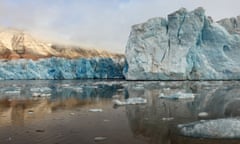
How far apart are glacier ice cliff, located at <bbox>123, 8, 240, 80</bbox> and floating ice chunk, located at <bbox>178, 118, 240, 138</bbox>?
22.7 m

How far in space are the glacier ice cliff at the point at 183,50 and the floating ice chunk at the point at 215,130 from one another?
2272 cm

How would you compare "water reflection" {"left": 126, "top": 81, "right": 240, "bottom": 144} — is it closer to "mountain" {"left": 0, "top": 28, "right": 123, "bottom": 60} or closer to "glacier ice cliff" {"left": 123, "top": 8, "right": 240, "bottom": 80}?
"glacier ice cliff" {"left": 123, "top": 8, "right": 240, "bottom": 80}

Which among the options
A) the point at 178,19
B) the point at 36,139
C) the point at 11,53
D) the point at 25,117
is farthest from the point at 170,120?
the point at 11,53

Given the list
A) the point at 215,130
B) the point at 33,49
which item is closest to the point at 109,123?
the point at 215,130

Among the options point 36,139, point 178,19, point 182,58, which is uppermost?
point 178,19

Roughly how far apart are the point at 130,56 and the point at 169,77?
424 cm

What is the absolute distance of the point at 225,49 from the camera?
3166cm

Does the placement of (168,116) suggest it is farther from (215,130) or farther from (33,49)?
(33,49)

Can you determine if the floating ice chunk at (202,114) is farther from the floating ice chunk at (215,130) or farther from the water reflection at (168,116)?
the floating ice chunk at (215,130)

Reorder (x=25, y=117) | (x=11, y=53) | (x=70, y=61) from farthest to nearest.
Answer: (x=11, y=53) < (x=70, y=61) < (x=25, y=117)

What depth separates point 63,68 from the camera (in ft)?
131

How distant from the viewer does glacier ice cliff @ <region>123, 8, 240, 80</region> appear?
99.3 feet

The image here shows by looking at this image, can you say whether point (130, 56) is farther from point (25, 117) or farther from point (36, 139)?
point (36, 139)

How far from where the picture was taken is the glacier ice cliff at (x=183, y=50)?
30.3 metres
